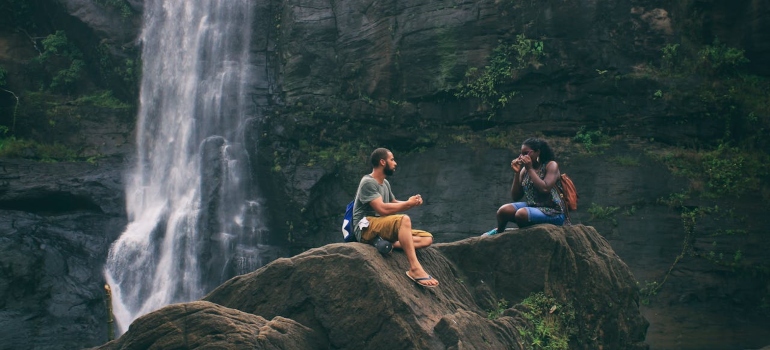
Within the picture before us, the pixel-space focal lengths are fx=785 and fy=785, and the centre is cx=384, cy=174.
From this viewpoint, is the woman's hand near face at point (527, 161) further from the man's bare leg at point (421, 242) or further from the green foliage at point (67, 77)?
the green foliage at point (67, 77)

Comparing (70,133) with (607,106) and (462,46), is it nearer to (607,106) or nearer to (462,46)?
(462,46)

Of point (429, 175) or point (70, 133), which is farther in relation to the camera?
point (70, 133)

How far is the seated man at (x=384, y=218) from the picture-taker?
8.23m

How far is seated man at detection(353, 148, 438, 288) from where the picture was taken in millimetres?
8227

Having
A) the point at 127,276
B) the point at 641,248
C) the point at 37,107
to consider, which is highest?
the point at 37,107

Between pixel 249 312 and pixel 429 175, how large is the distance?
35.1 ft

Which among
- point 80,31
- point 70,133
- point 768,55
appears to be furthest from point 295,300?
point 80,31

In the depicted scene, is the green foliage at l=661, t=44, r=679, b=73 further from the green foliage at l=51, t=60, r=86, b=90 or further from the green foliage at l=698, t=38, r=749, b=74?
the green foliage at l=51, t=60, r=86, b=90

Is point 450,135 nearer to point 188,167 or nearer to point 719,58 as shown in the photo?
point 719,58

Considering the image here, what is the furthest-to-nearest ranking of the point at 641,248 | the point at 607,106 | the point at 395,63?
the point at 395,63 → the point at 607,106 → the point at 641,248

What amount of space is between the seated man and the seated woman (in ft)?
4.82

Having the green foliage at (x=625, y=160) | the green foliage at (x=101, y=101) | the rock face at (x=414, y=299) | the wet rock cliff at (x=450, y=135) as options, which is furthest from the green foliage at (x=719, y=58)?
the green foliage at (x=101, y=101)

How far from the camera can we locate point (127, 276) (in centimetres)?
1828

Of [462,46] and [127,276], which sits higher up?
[462,46]
